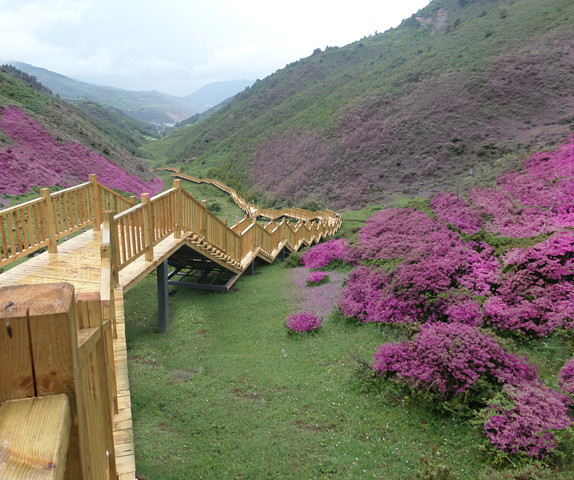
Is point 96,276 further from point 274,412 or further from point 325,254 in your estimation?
point 325,254

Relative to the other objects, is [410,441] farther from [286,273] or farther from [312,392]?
[286,273]

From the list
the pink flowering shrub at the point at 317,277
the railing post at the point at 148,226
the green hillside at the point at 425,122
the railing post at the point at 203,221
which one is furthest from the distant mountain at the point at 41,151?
the green hillside at the point at 425,122

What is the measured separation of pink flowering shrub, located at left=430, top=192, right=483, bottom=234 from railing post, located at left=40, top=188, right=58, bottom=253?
1095cm

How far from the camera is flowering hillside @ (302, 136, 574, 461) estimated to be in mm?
5004

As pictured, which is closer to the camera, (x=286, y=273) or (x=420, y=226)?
(x=420, y=226)

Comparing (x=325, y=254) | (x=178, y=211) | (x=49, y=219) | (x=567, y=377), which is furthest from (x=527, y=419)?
(x=325, y=254)

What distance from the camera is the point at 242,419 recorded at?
6.12 metres

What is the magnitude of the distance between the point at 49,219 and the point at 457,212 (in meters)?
12.1

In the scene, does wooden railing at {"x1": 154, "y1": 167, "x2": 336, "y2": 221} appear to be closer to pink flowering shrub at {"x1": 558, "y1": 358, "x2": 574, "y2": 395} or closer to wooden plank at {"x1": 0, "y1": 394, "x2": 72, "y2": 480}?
pink flowering shrub at {"x1": 558, "y1": 358, "x2": 574, "y2": 395}

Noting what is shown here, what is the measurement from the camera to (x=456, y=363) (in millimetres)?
5770

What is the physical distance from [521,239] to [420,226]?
3.75 m

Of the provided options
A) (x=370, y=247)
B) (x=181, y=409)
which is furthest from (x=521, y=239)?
(x=181, y=409)

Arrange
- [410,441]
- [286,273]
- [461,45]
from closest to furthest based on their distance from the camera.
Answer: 1. [410,441]
2. [286,273]
3. [461,45]

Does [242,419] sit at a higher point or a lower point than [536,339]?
lower
